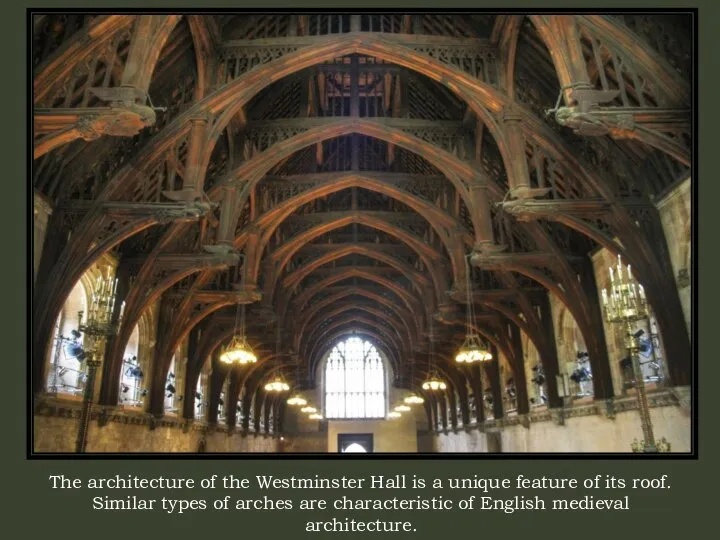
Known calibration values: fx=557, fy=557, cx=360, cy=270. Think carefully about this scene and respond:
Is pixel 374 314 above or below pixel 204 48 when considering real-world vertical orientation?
below

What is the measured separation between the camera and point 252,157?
46.8ft

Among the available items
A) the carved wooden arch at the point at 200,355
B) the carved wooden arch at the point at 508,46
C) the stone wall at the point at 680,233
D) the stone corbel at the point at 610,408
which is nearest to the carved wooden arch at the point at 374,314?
the carved wooden arch at the point at 200,355

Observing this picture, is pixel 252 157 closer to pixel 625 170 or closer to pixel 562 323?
pixel 625 170

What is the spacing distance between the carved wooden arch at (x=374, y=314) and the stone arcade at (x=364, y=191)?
954 centimetres

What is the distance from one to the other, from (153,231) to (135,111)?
8584mm

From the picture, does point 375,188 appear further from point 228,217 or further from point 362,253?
point 362,253

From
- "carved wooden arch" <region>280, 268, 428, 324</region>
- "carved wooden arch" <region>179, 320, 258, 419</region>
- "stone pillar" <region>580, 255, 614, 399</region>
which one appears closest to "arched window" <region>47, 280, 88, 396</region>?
"carved wooden arch" <region>179, 320, 258, 419</region>

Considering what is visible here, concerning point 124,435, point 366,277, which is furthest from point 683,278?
point 366,277

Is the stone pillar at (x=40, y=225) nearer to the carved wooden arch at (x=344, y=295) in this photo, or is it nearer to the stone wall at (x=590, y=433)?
the stone wall at (x=590, y=433)

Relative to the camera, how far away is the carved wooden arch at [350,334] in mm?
38656

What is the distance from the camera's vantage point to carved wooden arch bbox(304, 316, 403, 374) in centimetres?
3866

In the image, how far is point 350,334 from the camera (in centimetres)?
4312

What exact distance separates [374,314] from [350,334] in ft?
32.1

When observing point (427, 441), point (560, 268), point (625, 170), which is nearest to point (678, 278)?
point (625, 170)
